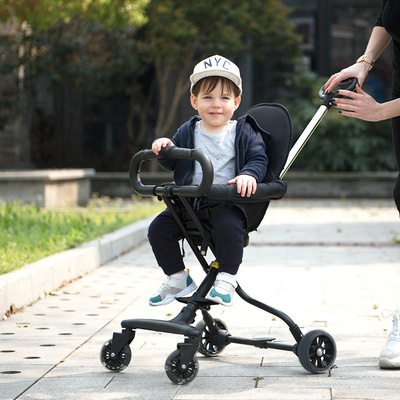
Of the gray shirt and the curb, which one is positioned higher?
the gray shirt

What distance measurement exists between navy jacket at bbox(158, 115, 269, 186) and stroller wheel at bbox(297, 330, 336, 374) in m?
0.77

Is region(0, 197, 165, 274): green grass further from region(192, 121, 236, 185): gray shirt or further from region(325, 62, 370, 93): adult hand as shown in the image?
region(325, 62, 370, 93): adult hand

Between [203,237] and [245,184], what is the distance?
0.32m

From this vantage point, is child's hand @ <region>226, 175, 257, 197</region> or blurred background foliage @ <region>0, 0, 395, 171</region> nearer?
child's hand @ <region>226, 175, 257, 197</region>

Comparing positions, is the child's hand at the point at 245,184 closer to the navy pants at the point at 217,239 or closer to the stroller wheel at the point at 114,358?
the navy pants at the point at 217,239

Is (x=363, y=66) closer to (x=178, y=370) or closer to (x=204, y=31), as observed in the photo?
(x=178, y=370)

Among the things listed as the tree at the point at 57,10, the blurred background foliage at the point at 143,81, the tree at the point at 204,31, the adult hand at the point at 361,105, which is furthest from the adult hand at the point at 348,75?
the tree at the point at 204,31

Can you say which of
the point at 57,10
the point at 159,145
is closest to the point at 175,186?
the point at 159,145

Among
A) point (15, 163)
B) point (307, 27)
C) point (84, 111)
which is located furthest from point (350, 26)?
point (15, 163)

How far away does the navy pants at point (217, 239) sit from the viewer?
3.65 metres

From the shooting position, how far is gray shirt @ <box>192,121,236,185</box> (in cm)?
388

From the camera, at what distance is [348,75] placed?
4.12 m

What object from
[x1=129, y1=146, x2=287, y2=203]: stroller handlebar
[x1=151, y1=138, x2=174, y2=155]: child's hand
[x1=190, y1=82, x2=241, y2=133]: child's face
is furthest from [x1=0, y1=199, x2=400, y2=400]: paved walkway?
[x1=190, y1=82, x2=241, y2=133]: child's face

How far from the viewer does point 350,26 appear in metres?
20.1
